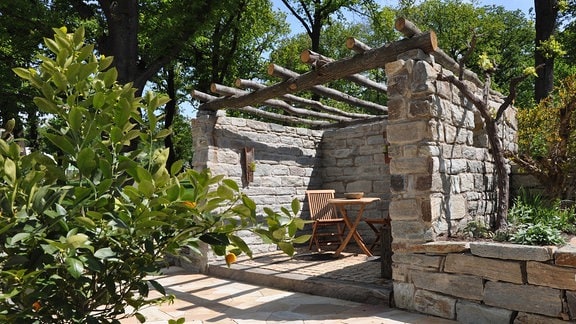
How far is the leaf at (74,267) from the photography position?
0.66m

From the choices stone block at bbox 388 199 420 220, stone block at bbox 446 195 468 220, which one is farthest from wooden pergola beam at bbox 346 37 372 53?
stone block at bbox 446 195 468 220

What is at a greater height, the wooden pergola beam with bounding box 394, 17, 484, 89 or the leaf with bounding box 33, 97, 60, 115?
the wooden pergola beam with bounding box 394, 17, 484, 89

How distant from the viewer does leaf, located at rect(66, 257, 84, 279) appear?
658 mm

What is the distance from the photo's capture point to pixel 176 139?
14.5m

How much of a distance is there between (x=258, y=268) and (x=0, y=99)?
788cm

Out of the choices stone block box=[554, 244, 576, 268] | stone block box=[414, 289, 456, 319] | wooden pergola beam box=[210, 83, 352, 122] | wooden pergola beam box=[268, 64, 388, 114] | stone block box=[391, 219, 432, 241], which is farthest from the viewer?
wooden pergola beam box=[210, 83, 352, 122]

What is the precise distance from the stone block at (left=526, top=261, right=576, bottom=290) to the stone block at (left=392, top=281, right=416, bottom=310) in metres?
0.96

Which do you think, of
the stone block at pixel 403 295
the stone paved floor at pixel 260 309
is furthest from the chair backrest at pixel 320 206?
the stone block at pixel 403 295

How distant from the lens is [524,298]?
3135 mm

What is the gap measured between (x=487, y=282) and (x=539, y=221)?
94 centimetres

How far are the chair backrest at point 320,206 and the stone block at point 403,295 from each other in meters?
2.58

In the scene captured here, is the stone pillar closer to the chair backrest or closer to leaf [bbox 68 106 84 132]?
the chair backrest

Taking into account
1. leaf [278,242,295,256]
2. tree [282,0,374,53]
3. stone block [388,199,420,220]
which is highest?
tree [282,0,374,53]

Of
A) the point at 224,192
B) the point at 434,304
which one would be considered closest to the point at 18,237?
the point at 224,192
